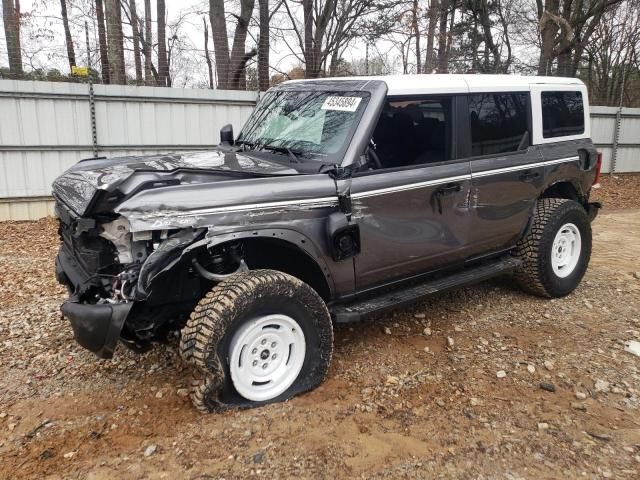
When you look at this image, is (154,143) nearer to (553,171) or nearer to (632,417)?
(553,171)

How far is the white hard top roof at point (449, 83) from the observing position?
3.95 meters

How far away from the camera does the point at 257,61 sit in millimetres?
11180

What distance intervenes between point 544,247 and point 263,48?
346 inches

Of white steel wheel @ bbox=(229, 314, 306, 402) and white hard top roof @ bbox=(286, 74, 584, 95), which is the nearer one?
white steel wheel @ bbox=(229, 314, 306, 402)

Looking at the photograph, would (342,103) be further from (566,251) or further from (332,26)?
(332,26)

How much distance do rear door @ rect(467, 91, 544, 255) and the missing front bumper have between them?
9.14 feet

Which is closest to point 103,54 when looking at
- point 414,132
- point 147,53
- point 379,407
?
point 147,53

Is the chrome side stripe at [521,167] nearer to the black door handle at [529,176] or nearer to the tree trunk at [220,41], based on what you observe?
the black door handle at [529,176]

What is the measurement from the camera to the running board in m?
3.72

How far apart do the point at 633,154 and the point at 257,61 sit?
982 cm

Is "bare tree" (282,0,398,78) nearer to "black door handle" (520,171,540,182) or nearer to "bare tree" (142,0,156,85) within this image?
"bare tree" (142,0,156,85)

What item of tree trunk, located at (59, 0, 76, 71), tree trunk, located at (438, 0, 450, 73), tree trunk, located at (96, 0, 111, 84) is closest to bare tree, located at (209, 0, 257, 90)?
tree trunk, located at (96, 0, 111, 84)

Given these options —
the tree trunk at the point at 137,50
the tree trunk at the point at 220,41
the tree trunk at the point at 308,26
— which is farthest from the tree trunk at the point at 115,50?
the tree trunk at the point at 308,26

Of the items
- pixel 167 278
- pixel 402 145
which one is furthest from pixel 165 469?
pixel 402 145
